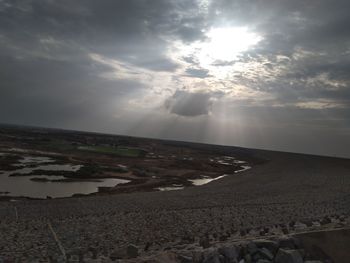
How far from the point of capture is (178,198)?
31141 mm

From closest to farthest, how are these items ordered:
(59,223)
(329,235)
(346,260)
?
(346,260) → (329,235) → (59,223)

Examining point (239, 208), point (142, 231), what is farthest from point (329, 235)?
point (239, 208)

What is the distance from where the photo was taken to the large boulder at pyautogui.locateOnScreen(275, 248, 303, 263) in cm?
981

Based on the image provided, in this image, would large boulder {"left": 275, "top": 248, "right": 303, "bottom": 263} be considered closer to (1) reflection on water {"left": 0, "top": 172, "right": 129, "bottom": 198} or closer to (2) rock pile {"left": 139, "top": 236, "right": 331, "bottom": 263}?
(2) rock pile {"left": 139, "top": 236, "right": 331, "bottom": 263}

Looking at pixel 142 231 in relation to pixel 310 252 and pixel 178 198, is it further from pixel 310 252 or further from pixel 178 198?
pixel 178 198

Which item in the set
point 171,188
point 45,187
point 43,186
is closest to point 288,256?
point 171,188

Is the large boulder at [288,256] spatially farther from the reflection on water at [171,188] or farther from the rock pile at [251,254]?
the reflection on water at [171,188]

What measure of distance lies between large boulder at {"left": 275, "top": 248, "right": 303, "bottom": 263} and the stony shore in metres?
2.63

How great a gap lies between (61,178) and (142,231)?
95.8 ft

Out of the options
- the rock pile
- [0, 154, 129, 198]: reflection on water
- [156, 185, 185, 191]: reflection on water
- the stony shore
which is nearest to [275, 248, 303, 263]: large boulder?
the rock pile

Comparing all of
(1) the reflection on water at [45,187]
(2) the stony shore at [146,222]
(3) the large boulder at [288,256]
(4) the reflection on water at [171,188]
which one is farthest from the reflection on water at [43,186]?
(3) the large boulder at [288,256]

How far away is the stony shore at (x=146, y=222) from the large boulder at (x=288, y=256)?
2625 mm

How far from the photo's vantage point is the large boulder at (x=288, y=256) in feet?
32.2

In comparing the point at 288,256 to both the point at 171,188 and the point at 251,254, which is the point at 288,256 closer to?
the point at 251,254
